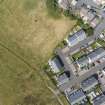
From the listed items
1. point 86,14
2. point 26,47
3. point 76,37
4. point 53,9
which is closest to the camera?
point 76,37

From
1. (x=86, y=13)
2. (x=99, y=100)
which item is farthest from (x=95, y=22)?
(x=99, y=100)

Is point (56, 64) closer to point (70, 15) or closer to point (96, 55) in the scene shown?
point (96, 55)

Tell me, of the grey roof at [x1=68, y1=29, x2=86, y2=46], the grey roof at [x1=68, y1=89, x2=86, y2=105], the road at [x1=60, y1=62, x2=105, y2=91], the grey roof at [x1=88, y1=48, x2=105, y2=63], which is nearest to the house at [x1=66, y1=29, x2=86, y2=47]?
the grey roof at [x1=68, y1=29, x2=86, y2=46]

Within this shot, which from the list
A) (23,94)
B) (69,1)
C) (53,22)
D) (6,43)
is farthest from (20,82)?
(69,1)

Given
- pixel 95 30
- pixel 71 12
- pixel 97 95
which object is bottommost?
pixel 97 95

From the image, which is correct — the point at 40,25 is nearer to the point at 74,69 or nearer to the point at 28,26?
the point at 28,26

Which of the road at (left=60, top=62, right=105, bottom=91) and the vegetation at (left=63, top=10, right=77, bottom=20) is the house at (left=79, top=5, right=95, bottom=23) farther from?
the road at (left=60, top=62, right=105, bottom=91)

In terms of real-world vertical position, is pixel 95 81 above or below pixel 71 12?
below
